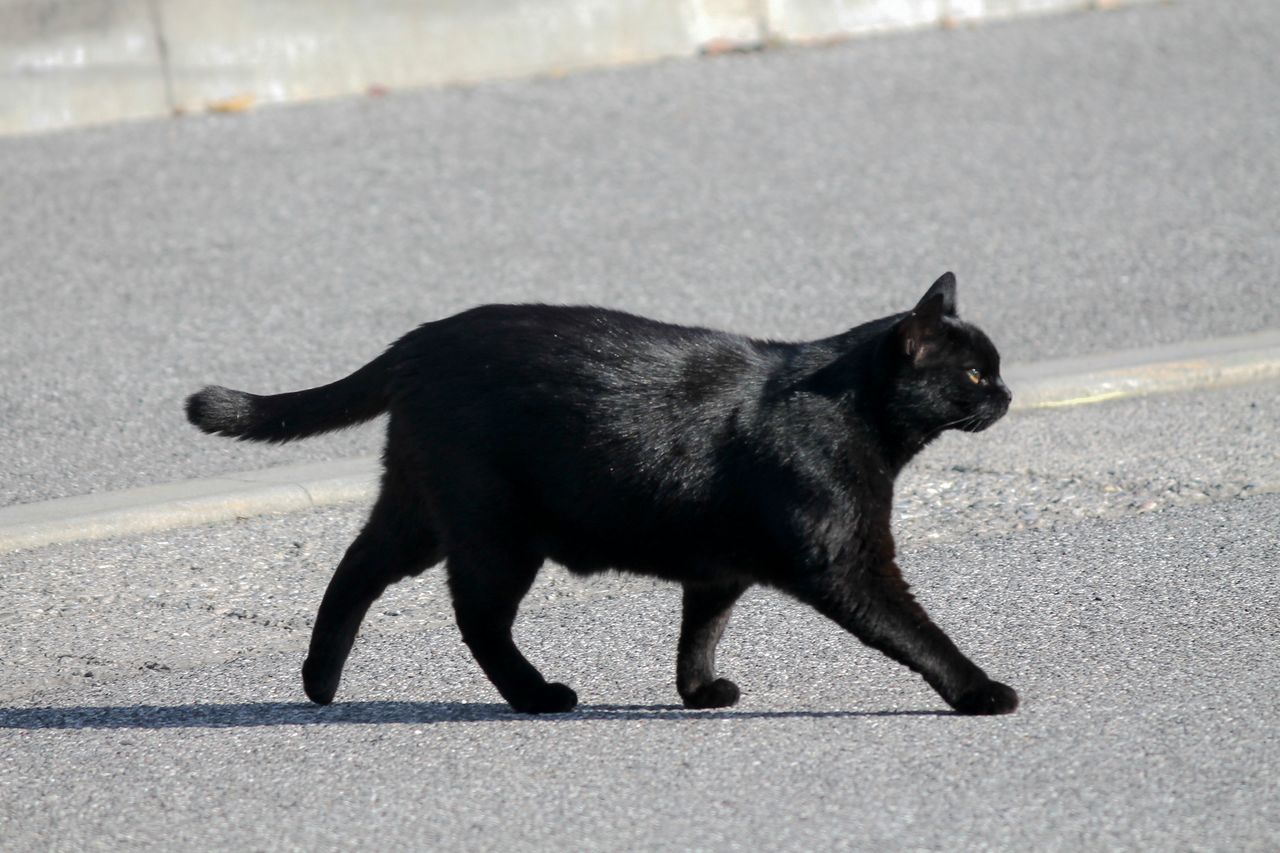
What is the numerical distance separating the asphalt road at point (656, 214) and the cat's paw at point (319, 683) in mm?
1609

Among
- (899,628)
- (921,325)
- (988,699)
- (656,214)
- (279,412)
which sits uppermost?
(921,325)

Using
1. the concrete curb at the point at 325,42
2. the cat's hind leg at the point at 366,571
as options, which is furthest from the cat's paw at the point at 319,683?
the concrete curb at the point at 325,42

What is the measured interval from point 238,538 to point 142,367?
1698 millimetres

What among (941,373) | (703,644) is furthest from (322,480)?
(941,373)

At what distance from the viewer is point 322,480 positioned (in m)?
5.14

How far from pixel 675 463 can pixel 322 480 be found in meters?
1.79

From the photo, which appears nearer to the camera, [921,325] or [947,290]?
[921,325]

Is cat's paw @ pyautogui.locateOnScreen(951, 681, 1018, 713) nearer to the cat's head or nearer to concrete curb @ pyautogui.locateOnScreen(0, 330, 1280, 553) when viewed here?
the cat's head

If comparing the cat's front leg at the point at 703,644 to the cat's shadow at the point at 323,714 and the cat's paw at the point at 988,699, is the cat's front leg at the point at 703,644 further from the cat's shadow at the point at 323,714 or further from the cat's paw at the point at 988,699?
the cat's paw at the point at 988,699

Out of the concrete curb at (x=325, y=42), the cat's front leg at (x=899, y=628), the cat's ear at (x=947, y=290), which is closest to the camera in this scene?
the cat's front leg at (x=899, y=628)

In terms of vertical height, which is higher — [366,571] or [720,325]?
[366,571]

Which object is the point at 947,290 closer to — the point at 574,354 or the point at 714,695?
the point at 574,354

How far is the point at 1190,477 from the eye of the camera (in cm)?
516

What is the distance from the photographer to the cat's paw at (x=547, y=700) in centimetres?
379
